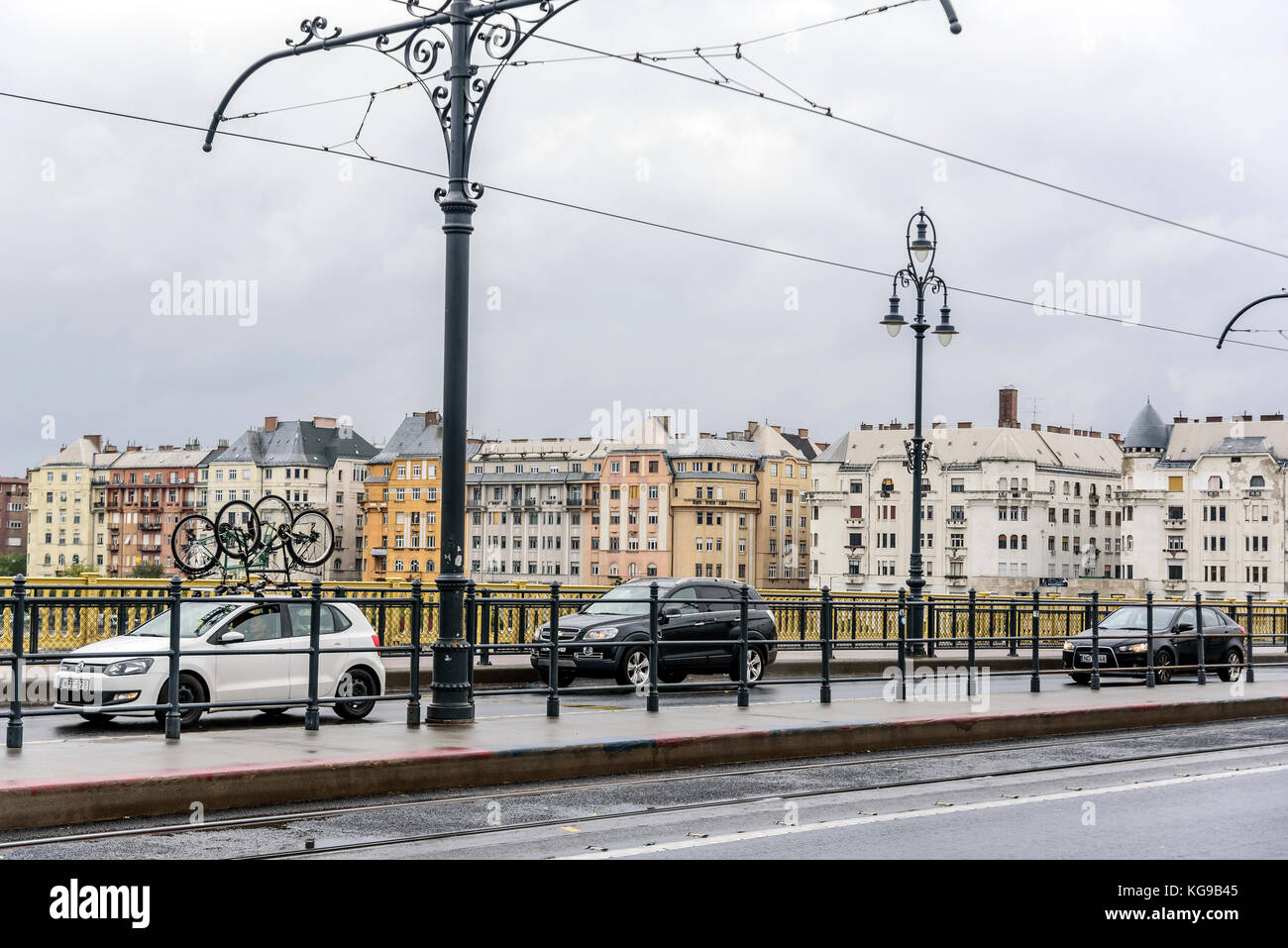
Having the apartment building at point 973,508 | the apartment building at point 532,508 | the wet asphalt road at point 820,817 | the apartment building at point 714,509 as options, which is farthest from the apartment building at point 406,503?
the wet asphalt road at point 820,817

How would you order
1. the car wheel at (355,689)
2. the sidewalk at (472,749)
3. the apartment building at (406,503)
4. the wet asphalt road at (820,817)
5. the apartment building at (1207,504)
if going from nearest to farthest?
1. the wet asphalt road at (820,817)
2. the sidewalk at (472,749)
3. the car wheel at (355,689)
4. the apartment building at (1207,504)
5. the apartment building at (406,503)

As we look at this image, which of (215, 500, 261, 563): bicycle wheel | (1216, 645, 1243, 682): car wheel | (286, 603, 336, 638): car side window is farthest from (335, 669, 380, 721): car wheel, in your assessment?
(1216, 645, 1243, 682): car wheel

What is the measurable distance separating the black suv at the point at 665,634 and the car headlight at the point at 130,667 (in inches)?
275

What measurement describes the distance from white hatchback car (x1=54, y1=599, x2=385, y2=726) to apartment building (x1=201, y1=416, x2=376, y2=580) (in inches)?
6817

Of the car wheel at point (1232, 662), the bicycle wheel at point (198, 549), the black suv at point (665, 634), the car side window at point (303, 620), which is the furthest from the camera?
the car wheel at point (1232, 662)

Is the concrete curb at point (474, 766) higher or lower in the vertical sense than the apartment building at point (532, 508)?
lower

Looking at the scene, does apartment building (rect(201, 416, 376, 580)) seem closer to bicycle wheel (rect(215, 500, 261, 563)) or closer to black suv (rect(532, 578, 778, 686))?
bicycle wheel (rect(215, 500, 261, 563))

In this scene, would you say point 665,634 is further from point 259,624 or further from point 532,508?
point 532,508

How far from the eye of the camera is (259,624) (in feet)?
54.9

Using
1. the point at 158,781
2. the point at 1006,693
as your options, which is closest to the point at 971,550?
the point at 1006,693

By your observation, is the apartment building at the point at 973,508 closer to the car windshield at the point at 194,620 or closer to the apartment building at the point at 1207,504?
the apartment building at the point at 1207,504

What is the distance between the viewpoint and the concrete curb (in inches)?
412

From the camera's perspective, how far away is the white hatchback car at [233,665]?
15.6m

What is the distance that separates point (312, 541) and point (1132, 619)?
1466 centimetres
